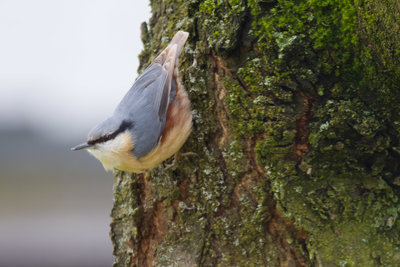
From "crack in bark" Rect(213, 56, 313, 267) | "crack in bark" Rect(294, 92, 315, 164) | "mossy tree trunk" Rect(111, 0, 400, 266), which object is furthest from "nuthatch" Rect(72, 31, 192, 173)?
"crack in bark" Rect(294, 92, 315, 164)

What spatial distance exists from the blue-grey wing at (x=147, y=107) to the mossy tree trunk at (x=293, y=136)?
0.29m

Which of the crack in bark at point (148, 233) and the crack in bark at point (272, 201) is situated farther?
the crack in bark at point (148, 233)

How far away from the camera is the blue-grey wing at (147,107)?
2.00m

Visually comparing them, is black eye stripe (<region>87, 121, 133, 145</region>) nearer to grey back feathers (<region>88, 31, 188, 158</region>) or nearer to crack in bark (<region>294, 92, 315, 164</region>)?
grey back feathers (<region>88, 31, 188, 158</region>)

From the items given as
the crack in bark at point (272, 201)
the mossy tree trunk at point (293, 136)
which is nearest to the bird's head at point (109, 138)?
the mossy tree trunk at point (293, 136)

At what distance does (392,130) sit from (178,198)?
38.4 inches

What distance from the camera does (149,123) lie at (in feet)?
6.66

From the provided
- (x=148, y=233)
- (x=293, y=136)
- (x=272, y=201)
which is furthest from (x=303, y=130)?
(x=148, y=233)

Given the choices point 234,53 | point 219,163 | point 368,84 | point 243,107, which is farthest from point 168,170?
point 368,84

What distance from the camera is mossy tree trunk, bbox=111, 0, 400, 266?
1442 mm

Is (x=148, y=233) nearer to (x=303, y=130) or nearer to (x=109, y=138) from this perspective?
(x=109, y=138)

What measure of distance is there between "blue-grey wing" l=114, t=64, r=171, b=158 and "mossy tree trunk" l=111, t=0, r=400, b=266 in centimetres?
29

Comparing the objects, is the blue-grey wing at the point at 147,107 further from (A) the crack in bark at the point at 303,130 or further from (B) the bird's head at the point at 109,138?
(A) the crack in bark at the point at 303,130

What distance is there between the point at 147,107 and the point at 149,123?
0.09 metres
